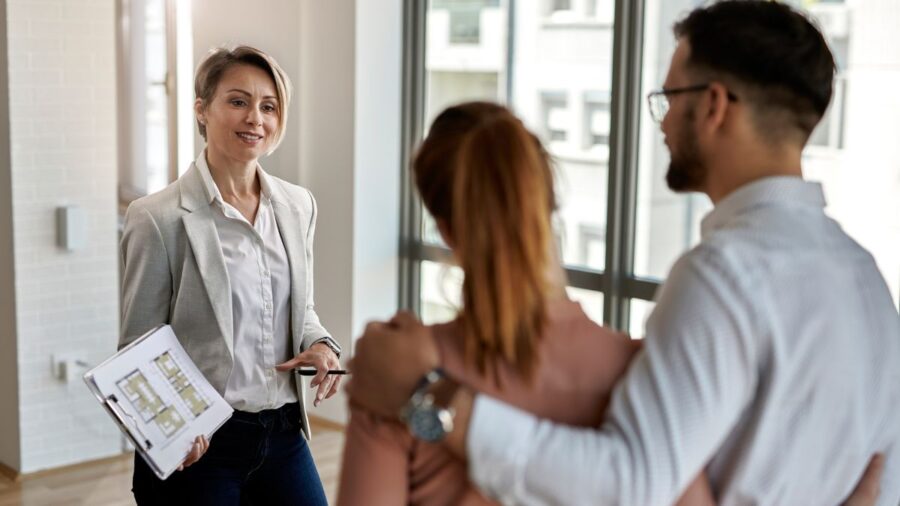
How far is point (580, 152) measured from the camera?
4773 millimetres

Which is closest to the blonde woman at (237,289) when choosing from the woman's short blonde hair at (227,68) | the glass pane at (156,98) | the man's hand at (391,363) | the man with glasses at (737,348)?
the woman's short blonde hair at (227,68)

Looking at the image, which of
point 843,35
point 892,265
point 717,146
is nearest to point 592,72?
point 843,35

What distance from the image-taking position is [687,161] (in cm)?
146

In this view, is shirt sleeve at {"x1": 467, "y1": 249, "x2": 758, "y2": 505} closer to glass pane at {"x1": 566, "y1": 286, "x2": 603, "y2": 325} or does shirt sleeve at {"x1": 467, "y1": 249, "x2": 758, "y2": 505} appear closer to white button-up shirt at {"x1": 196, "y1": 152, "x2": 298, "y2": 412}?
white button-up shirt at {"x1": 196, "y1": 152, "x2": 298, "y2": 412}

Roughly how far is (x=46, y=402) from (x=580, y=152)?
2511 millimetres

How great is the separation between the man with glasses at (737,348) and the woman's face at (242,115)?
1.42 metres

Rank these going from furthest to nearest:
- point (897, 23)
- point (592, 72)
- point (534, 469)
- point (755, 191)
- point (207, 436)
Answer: point (592, 72) → point (897, 23) → point (207, 436) → point (755, 191) → point (534, 469)

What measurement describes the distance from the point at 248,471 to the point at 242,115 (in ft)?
2.80

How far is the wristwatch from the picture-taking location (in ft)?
3.86

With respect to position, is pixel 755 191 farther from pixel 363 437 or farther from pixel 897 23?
pixel 897 23

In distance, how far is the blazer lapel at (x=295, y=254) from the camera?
2.73 m

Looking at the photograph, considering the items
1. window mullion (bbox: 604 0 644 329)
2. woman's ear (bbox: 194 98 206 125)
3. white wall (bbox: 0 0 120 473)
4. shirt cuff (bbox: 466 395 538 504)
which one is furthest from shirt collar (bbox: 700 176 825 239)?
white wall (bbox: 0 0 120 473)

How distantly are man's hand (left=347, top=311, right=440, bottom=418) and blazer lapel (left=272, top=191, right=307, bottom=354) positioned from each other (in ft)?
4.88

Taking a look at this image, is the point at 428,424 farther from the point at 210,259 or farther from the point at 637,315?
the point at 637,315
